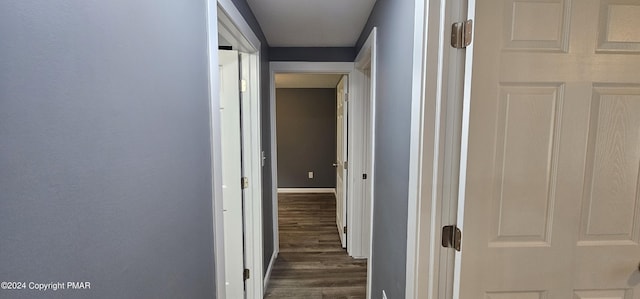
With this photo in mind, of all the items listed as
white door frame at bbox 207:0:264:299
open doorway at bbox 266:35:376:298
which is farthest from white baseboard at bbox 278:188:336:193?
white door frame at bbox 207:0:264:299

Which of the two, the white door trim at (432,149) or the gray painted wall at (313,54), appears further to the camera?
the gray painted wall at (313,54)

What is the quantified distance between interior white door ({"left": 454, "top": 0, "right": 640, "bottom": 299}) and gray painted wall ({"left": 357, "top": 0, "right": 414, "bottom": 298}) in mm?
294


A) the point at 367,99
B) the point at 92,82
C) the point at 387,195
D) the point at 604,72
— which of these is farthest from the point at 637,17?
the point at 367,99

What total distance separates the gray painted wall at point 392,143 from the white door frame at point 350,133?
0.87m

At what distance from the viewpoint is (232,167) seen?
2.06m

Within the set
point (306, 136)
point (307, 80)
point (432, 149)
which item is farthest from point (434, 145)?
point (306, 136)

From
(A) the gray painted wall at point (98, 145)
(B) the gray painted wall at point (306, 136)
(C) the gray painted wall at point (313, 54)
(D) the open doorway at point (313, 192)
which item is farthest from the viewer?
(B) the gray painted wall at point (306, 136)

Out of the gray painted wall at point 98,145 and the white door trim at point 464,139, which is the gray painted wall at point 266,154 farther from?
the white door trim at point 464,139

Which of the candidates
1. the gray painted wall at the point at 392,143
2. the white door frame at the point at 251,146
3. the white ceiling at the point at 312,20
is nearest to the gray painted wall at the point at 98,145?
the white door frame at the point at 251,146

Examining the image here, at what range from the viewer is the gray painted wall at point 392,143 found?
3.94 feet

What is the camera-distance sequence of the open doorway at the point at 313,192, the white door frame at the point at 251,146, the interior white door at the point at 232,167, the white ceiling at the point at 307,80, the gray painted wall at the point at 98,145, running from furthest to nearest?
the white ceiling at the point at 307,80, the open doorway at the point at 313,192, the interior white door at the point at 232,167, the white door frame at the point at 251,146, the gray painted wall at the point at 98,145

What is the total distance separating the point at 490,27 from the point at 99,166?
1140 mm

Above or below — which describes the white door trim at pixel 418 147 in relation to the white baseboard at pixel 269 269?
above

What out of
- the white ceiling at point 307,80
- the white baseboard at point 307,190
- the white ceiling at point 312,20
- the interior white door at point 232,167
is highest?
the white ceiling at point 307,80
